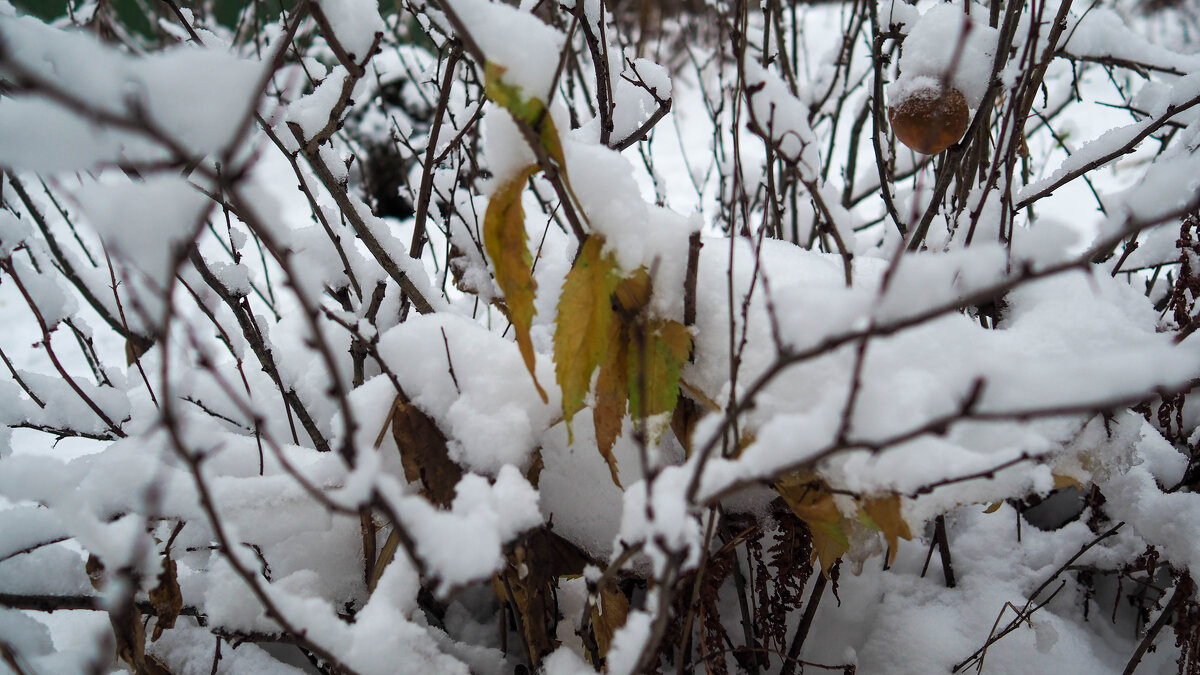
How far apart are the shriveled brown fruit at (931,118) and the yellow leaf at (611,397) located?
45 centimetres

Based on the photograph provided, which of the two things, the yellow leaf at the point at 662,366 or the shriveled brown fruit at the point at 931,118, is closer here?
the yellow leaf at the point at 662,366

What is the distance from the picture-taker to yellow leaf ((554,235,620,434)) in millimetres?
640

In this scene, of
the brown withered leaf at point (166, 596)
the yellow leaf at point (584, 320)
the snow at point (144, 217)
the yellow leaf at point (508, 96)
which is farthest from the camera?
the brown withered leaf at point (166, 596)

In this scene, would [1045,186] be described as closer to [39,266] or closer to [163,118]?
[163,118]

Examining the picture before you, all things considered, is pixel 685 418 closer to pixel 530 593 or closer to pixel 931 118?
pixel 530 593

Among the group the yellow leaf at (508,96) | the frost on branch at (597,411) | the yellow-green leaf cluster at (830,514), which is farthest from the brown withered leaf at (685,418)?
the yellow leaf at (508,96)

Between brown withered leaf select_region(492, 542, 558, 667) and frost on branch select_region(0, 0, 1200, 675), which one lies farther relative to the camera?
brown withered leaf select_region(492, 542, 558, 667)

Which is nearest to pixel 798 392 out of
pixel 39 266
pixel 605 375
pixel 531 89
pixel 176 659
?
pixel 605 375

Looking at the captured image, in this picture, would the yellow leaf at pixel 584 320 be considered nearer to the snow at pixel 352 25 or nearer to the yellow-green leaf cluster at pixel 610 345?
the yellow-green leaf cluster at pixel 610 345

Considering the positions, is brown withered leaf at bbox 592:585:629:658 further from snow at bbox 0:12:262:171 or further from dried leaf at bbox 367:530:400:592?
snow at bbox 0:12:262:171

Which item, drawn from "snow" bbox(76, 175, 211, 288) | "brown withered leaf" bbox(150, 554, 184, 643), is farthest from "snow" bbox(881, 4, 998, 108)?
"brown withered leaf" bbox(150, 554, 184, 643)

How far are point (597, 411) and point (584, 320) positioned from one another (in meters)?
0.11

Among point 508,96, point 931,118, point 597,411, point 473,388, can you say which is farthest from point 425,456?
point 931,118

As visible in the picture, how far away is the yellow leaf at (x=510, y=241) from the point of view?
594mm
